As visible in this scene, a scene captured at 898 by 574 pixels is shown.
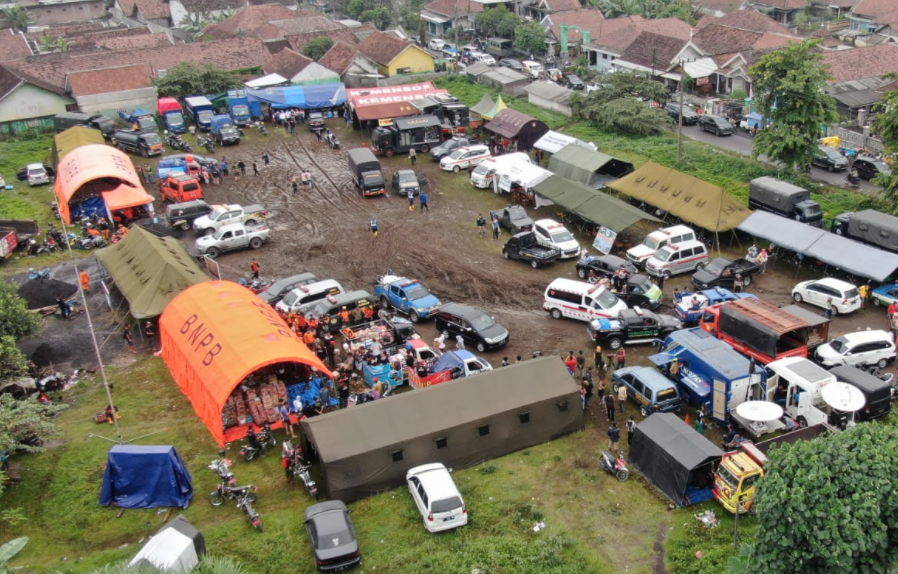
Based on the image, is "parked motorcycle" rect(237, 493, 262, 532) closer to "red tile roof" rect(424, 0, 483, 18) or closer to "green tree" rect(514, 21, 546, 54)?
"green tree" rect(514, 21, 546, 54)

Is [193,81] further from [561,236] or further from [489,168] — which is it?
[561,236]

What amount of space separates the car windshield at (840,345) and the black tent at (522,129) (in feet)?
87.0

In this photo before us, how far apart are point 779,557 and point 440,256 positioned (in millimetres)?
23598

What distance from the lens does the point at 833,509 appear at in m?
14.2

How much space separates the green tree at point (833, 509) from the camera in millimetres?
14172

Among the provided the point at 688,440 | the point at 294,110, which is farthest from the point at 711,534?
the point at 294,110

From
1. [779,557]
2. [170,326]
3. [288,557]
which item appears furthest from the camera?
[170,326]

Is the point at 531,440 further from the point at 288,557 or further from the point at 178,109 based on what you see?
the point at 178,109

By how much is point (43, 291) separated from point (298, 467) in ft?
58.5

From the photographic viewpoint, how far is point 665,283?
108ft

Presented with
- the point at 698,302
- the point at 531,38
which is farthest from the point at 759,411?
the point at 531,38

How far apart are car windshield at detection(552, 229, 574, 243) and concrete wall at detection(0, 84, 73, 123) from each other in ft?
133

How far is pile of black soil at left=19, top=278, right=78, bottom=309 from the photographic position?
32.5 meters

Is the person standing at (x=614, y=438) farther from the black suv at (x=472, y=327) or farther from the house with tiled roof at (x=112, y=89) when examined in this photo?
the house with tiled roof at (x=112, y=89)
